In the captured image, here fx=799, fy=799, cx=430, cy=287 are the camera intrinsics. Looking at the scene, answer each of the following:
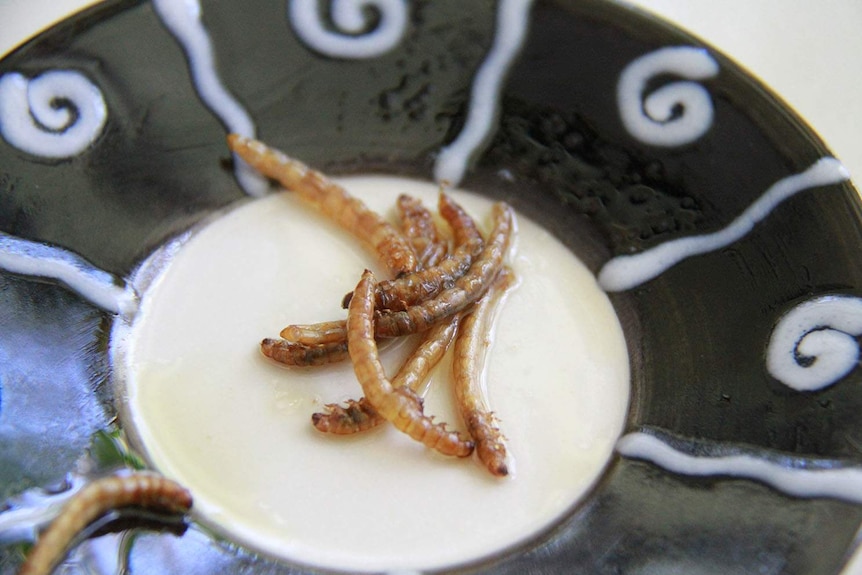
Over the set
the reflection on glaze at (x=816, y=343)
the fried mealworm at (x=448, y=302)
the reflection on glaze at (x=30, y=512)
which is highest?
the reflection on glaze at (x=816, y=343)

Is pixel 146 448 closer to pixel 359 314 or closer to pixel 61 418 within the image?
pixel 61 418

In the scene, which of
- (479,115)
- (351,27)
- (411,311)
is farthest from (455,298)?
(351,27)

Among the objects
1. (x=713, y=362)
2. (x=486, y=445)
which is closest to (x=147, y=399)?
(x=486, y=445)

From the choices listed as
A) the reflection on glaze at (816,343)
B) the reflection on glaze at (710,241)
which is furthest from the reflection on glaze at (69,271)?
the reflection on glaze at (816,343)

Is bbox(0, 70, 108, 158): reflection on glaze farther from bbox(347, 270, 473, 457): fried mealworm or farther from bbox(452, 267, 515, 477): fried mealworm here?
bbox(452, 267, 515, 477): fried mealworm

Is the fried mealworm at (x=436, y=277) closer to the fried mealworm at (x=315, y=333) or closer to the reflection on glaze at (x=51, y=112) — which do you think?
the fried mealworm at (x=315, y=333)

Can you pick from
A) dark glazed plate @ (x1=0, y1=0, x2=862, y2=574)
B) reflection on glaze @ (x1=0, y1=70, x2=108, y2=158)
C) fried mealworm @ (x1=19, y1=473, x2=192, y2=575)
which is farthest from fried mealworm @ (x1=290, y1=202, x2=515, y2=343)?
reflection on glaze @ (x1=0, y1=70, x2=108, y2=158)
